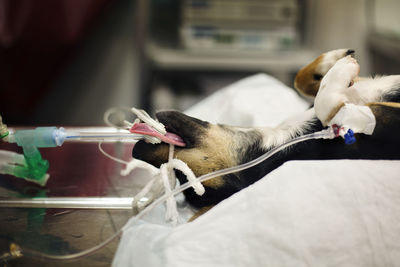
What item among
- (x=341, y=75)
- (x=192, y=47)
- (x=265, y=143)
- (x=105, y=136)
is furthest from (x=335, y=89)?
(x=192, y=47)

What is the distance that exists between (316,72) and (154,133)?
28 centimetres

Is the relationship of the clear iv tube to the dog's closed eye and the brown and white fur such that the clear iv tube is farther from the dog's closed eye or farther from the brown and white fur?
the dog's closed eye

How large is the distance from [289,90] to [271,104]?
0.33 ft

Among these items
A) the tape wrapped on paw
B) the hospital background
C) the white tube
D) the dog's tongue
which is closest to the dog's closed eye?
the tape wrapped on paw

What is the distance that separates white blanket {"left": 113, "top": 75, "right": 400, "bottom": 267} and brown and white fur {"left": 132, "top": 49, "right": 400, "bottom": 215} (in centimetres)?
3

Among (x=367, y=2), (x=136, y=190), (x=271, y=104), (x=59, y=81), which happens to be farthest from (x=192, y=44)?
(x=136, y=190)

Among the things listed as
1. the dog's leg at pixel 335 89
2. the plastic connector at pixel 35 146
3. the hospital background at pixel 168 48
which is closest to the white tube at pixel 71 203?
the plastic connector at pixel 35 146

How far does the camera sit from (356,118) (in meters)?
0.47

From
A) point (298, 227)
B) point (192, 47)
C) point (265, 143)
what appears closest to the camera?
point (298, 227)

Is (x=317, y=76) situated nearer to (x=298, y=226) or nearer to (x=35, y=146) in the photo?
(x=298, y=226)

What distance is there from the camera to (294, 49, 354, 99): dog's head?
56 centimetres

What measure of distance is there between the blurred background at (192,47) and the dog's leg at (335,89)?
1.10 metres

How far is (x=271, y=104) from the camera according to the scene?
2.80 feet

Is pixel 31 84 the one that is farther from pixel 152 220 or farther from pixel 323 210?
pixel 323 210
